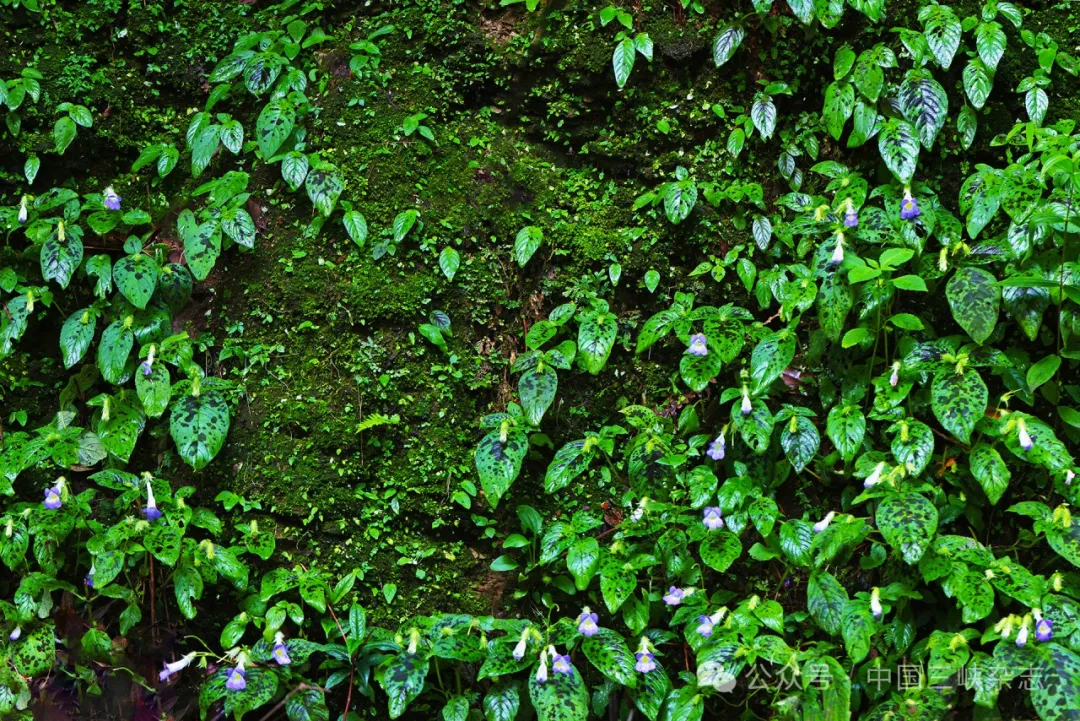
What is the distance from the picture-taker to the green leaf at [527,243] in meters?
3.44

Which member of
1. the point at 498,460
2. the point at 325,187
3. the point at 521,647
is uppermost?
the point at 325,187

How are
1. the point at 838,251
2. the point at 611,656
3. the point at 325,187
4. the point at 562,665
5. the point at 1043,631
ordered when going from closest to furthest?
1. the point at 1043,631
2. the point at 562,665
3. the point at 611,656
4. the point at 838,251
5. the point at 325,187

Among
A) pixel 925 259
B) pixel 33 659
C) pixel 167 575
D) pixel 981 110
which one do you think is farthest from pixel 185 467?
pixel 981 110

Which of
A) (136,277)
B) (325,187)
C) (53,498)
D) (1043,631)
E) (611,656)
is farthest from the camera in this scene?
(325,187)

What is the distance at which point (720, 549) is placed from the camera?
3.08m

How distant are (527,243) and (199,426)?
1.41 meters

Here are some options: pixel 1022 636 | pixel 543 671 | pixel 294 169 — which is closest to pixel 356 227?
pixel 294 169

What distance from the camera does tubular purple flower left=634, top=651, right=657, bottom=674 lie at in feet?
9.59

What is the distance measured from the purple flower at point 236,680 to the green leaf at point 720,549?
5.30ft

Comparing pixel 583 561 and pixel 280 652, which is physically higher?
pixel 583 561

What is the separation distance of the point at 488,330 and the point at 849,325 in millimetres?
1401

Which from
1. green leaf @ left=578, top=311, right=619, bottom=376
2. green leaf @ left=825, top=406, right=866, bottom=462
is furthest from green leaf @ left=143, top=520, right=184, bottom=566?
green leaf @ left=825, top=406, right=866, bottom=462

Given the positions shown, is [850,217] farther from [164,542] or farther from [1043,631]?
[164,542]

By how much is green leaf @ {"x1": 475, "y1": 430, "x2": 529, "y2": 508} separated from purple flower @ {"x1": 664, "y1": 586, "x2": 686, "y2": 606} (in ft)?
2.27
